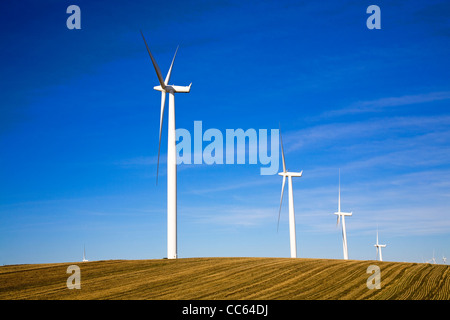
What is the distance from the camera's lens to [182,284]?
3341 cm

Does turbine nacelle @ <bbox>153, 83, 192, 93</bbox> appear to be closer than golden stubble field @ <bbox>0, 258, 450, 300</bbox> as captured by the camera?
No

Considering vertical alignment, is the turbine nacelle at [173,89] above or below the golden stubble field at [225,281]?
above

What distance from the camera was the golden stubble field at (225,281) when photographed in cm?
2916

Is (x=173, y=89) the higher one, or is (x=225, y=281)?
(x=173, y=89)

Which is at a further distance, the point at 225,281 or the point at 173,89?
the point at 173,89

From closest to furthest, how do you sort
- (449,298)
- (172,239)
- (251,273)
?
(449,298) < (251,273) < (172,239)

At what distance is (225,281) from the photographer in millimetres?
34406

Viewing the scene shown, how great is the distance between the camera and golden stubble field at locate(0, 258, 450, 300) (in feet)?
95.7

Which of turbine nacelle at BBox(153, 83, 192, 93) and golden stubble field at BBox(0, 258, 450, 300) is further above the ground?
turbine nacelle at BBox(153, 83, 192, 93)
